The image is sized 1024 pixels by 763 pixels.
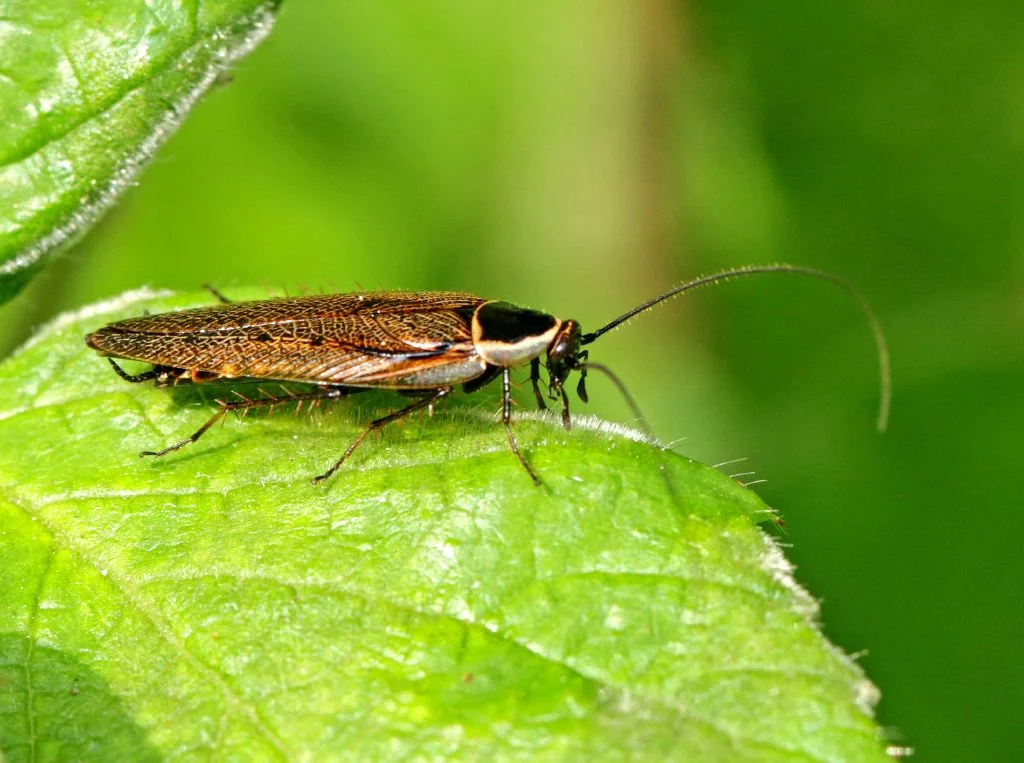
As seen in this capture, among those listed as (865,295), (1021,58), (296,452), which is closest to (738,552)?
(296,452)

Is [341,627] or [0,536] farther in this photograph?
[0,536]

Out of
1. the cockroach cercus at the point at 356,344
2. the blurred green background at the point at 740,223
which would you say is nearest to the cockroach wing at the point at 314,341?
the cockroach cercus at the point at 356,344

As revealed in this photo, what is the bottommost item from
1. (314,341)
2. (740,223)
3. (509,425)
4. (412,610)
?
(412,610)

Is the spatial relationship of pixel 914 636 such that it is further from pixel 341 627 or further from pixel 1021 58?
pixel 341 627

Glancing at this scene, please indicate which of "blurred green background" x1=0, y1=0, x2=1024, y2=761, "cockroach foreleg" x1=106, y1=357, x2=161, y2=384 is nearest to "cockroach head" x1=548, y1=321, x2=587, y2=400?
"cockroach foreleg" x1=106, y1=357, x2=161, y2=384

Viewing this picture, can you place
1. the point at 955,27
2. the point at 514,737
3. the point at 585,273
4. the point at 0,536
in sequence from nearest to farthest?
1. the point at 514,737
2. the point at 0,536
3. the point at 955,27
4. the point at 585,273

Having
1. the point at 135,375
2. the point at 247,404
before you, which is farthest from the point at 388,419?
the point at 135,375

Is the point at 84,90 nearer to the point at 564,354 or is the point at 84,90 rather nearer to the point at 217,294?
the point at 217,294
